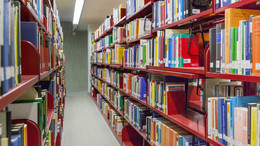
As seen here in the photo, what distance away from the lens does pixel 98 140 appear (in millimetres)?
4184

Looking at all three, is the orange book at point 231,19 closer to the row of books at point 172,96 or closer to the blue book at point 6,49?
the row of books at point 172,96

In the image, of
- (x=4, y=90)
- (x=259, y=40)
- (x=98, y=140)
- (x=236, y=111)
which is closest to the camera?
(x=4, y=90)

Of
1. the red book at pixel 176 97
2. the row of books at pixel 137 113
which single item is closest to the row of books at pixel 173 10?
the red book at pixel 176 97

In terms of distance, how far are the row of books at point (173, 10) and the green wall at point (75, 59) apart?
9297 mm

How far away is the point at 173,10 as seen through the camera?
212 cm

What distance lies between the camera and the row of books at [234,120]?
1189 mm

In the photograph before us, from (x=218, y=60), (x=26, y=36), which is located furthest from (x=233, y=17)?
(x=26, y=36)

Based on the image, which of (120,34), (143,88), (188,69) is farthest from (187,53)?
(120,34)

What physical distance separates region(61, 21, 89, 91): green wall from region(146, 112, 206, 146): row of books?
901 centimetres

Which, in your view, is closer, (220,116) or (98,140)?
(220,116)

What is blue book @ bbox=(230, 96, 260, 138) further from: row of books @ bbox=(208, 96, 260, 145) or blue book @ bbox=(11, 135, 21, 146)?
blue book @ bbox=(11, 135, 21, 146)

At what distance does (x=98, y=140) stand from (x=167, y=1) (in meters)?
2.86

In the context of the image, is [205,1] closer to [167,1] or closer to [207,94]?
[167,1]

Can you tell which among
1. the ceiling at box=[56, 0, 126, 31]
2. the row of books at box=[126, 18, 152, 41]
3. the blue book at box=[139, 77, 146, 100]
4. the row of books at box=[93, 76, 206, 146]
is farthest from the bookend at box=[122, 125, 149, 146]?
the ceiling at box=[56, 0, 126, 31]
